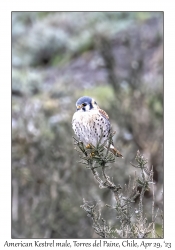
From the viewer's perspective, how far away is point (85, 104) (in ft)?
19.3

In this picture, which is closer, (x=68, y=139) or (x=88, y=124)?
(x=88, y=124)

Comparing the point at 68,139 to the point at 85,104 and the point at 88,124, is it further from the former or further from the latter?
the point at 85,104

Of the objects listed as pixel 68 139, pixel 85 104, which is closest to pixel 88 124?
pixel 85 104

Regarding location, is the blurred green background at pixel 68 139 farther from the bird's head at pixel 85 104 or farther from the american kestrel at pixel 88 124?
the bird's head at pixel 85 104

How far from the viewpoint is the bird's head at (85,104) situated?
5.75 metres

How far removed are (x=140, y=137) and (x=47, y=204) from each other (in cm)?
283

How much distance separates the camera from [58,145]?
970cm

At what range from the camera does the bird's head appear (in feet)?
18.9
